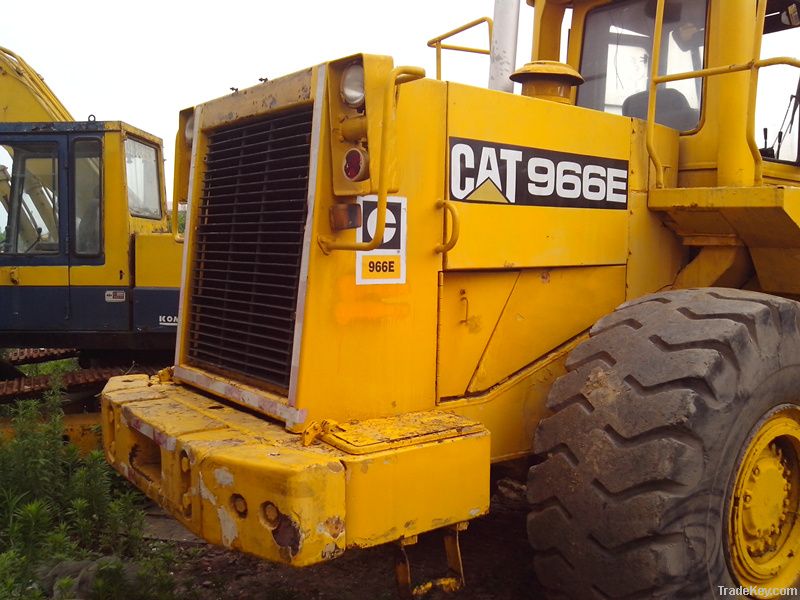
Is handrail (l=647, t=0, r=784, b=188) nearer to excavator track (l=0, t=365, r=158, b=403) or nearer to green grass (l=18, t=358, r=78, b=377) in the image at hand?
excavator track (l=0, t=365, r=158, b=403)

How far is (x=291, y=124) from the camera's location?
2918 mm

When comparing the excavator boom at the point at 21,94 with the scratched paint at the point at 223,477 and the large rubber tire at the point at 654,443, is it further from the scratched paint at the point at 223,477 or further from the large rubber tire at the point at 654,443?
the large rubber tire at the point at 654,443

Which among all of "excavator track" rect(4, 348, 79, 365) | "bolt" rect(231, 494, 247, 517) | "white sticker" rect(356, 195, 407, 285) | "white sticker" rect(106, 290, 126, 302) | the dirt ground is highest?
"white sticker" rect(356, 195, 407, 285)

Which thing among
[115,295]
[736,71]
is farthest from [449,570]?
[115,295]

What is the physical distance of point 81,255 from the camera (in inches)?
250

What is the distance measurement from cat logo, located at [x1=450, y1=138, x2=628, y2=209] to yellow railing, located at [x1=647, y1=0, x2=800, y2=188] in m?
0.17

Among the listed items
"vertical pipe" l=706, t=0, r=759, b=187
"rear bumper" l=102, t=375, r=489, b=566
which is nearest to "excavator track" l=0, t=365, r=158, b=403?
"rear bumper" l=102, t=375, r=489, b=566

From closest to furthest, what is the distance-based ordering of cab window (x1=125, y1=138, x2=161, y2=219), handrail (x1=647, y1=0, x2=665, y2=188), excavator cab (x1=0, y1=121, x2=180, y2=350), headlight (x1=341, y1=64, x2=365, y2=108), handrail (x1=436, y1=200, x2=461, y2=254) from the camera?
headlight (x1=341, y1=64, x2=365, y2=108)
handrail (x1=436, y1=200, x2=461, y2=254)
handrail (x1=647, y1=0, x2=665, y2=188)
excavator cab (x1=0, y1=121, x2=180, y2=350)
cab window (x1=125, y1=138, x2=161, y2=219)

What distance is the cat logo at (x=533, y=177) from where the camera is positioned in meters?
2.95

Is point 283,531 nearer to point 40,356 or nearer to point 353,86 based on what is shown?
point 353,86

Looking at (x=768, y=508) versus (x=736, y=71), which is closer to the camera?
(x=768, y=508)

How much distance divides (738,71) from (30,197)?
5.68m

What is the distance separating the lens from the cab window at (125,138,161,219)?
21.9 ft

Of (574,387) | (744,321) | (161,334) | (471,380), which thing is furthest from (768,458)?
(161,334)
